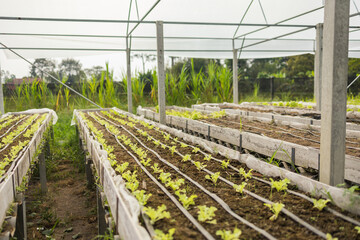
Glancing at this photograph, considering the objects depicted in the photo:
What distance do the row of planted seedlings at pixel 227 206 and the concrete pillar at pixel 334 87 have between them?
252mm

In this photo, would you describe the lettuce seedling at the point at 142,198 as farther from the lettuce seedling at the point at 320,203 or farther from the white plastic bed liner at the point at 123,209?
the lettuce seedling at the point at 320,203

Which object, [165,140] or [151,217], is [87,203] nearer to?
[165,140]

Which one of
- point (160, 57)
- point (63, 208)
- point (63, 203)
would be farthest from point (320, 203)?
point (160, 57)

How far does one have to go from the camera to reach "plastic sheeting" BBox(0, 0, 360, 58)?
5107 mm

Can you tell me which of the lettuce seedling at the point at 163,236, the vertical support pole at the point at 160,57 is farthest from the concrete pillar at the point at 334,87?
the vertical support pole at the point at 160,57

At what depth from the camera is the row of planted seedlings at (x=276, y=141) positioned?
237 centimetres

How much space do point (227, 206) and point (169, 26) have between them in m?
5.47

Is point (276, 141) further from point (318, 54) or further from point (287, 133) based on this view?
point (318, 54)

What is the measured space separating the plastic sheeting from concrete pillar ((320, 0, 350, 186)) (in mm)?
3760

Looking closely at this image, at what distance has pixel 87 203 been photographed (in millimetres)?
3408

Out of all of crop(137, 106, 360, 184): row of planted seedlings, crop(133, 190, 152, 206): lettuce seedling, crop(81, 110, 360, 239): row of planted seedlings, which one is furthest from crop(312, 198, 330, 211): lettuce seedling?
crop(133, 190, 152, 206): lettuce seedling

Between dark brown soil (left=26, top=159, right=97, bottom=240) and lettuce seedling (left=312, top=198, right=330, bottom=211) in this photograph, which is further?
dark brown soil (left=26, top=159, right=97, bottom=240)

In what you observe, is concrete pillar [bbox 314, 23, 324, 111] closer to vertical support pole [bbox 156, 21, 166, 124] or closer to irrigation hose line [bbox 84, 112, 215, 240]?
vertical support pole [bbox 156, 21, 166, 124]

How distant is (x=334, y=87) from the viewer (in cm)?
168
